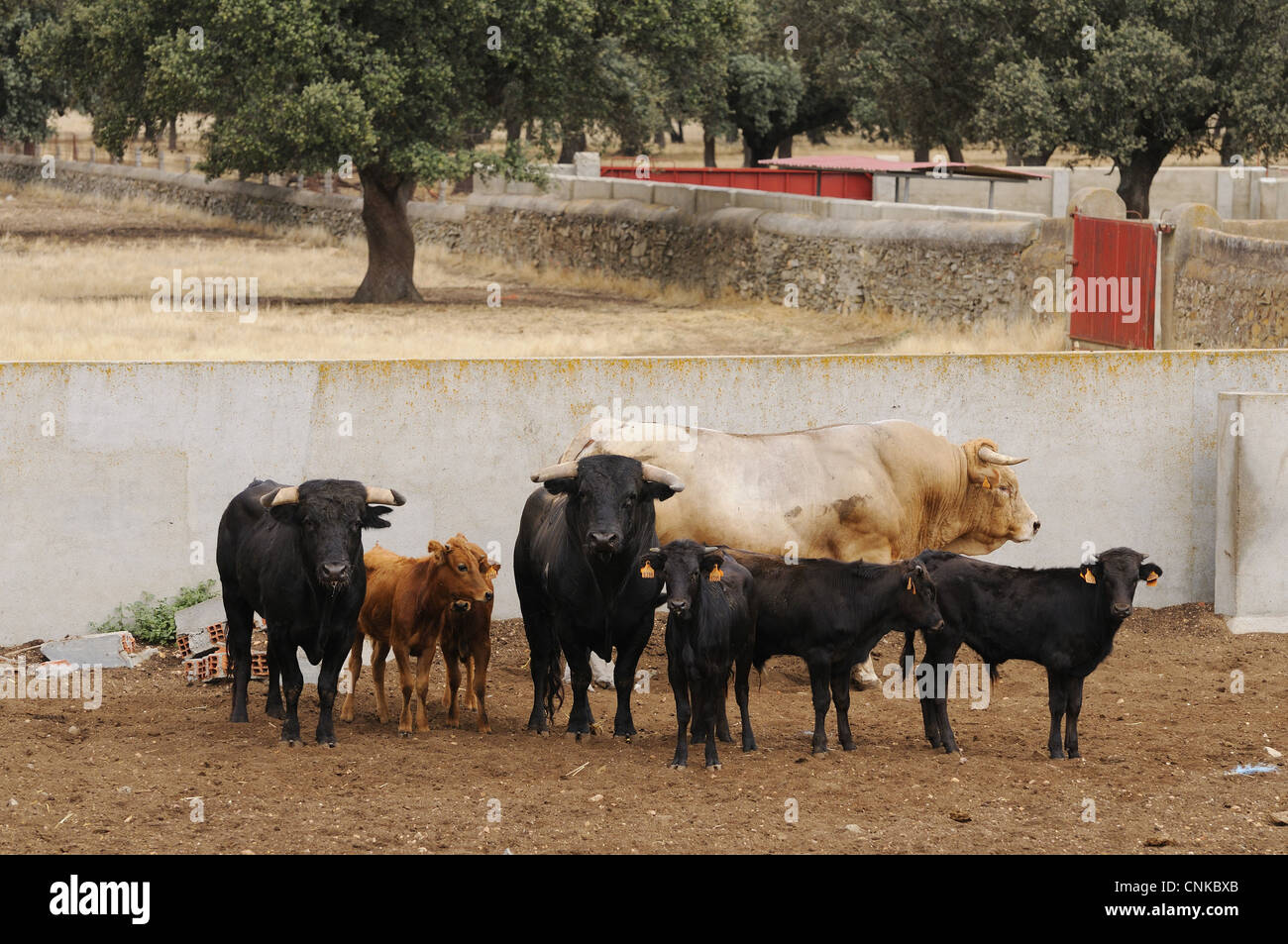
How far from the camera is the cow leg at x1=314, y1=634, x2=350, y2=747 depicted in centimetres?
955

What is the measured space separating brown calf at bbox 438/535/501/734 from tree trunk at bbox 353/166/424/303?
20656mm

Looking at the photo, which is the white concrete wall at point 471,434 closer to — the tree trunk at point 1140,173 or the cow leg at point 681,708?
the cow leg at point 681,708

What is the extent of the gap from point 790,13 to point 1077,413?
41240 millimetres

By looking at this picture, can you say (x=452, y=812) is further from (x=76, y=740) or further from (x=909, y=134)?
(x=909, y=134)

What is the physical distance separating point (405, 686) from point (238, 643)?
1.22 meters

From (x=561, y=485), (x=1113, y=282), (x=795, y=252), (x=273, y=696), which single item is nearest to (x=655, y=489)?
(x=561, y=485)

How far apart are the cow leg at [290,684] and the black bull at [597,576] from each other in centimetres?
136

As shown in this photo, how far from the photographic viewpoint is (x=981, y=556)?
12.9 metres

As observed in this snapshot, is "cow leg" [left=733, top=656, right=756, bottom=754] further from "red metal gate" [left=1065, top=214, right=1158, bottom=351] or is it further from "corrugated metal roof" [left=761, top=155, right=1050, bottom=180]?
"corrugated metal roof" [left=761, top=155, right=1050, bottom=180]

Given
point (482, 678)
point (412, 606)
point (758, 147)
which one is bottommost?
point (482, 678)

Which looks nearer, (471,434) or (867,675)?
(867,675)

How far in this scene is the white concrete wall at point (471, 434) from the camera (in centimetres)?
1192

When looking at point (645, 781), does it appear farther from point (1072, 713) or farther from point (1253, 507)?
point (1253, 507)

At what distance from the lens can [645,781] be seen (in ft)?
28.6
